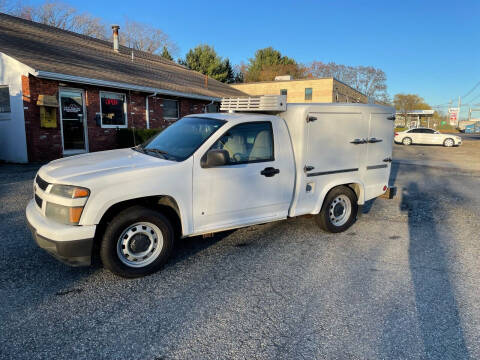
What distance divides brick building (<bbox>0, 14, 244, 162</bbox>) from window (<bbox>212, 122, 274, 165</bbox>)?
9.31 meters

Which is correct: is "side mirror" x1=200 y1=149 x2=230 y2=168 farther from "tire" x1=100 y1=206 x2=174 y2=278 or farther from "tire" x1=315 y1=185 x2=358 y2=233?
"tire" x1=315 y1=185 x2=358 y2=233

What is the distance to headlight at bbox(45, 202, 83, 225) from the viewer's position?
11.3ft

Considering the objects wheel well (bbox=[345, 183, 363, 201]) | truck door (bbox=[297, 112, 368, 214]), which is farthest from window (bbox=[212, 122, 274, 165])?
wheel well (bbox=[345, 183, 363, 201])

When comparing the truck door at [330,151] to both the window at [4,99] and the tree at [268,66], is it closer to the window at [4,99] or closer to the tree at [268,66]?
the window at [4,99]

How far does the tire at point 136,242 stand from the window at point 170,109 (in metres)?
13.9

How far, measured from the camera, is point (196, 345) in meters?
2.75

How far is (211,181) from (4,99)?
37.6 ft

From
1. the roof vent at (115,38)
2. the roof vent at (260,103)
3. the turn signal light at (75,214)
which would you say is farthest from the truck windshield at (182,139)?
the roof vent at (115,38)

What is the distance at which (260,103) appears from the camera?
492 cm

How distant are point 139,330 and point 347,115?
160 inches

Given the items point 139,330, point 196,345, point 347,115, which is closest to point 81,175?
point 139,330

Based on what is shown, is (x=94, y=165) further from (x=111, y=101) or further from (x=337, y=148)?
Result: (x=111, y=101)

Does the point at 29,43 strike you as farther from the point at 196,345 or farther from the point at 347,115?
the point at 196,345

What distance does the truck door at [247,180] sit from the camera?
4.10m
